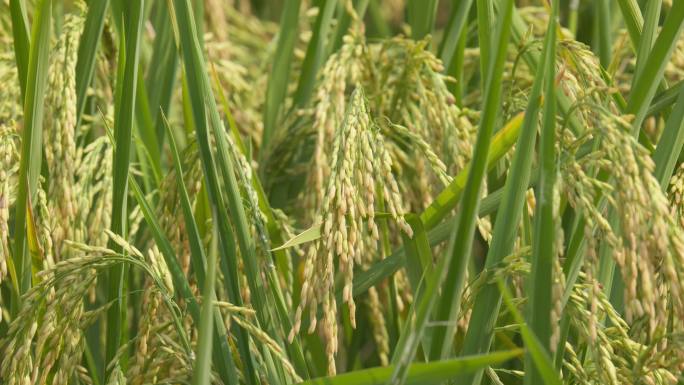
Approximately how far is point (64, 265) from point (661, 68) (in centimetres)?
76

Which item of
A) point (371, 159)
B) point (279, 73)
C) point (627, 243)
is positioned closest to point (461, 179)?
point (371, 159)

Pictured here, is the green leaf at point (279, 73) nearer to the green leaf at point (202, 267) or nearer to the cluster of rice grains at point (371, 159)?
the cluster of rice grains at point (371, 159)

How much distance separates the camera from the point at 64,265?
3.96 ft

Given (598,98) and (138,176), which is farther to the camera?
(138,176)

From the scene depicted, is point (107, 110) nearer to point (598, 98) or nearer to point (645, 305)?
point (598, 98)

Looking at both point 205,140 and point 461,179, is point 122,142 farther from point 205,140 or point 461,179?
point 461,179

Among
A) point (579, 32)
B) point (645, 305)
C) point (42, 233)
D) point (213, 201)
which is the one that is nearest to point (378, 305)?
point (213, 201)

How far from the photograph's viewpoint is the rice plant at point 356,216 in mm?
1078

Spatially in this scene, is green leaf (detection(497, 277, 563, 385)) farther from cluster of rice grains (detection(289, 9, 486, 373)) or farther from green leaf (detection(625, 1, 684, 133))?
green leaf (detection(625, 1, 684, 133))

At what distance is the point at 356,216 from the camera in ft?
3.98

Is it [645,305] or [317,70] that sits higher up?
[317,70]

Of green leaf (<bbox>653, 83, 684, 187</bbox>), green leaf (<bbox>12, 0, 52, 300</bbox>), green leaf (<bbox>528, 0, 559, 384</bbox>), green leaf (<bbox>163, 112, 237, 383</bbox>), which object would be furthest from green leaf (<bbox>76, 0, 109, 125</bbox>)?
green leaf (<bbox>653, 83, 684, 187</bbox>)

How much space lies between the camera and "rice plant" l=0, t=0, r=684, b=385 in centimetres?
108

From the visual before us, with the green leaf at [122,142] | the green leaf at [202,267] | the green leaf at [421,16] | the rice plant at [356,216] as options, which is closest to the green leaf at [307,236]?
the rice plant at [356,216]
